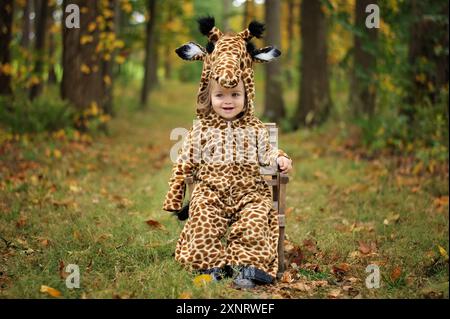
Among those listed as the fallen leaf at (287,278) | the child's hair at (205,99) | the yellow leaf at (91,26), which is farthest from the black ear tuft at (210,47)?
the yellow leaf at (91,26)

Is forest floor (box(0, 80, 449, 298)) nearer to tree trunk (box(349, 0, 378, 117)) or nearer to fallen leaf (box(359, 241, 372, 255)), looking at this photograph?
fallen leaf (box(359, 241, 372, 255))

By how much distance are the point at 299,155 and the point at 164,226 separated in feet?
15.9

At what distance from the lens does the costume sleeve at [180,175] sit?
4.40 metres

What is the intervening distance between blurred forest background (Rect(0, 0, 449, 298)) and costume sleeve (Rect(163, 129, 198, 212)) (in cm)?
43

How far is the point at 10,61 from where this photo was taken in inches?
385

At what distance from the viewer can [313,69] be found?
13086mm

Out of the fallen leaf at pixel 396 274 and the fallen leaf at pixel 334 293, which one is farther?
the fallen leaf at pixel 396 274

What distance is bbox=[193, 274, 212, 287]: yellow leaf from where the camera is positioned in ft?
12.2

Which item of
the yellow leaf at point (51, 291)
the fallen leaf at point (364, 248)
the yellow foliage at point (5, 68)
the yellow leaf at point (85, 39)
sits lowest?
the yellow leaf at point (51, 291)

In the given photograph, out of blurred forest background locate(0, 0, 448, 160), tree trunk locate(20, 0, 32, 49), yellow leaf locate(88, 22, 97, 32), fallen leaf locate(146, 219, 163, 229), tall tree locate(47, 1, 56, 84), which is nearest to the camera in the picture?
fallen leaf locate(146, 219, 163, 229)

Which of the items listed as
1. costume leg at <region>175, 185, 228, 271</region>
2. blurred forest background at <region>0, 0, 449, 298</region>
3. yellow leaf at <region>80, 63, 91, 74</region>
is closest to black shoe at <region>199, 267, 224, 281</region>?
costume leg at <region>175, 185, 228, 271</region>

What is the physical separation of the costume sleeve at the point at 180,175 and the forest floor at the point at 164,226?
0.43 m

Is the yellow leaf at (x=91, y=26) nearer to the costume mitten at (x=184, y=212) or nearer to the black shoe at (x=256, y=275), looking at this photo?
the costume mitten at (x=184, y=212)

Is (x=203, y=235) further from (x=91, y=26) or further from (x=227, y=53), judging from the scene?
(x=91, y=26)
